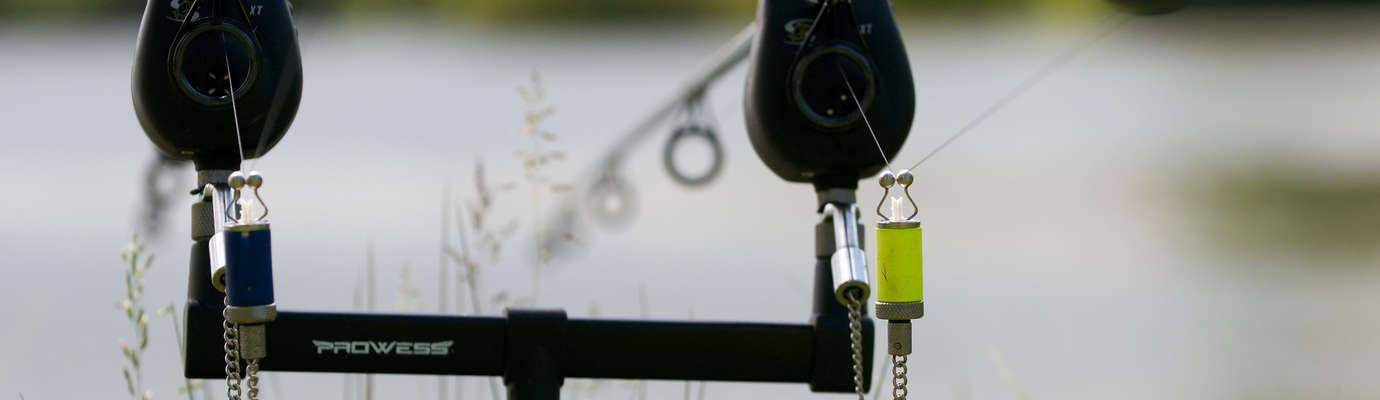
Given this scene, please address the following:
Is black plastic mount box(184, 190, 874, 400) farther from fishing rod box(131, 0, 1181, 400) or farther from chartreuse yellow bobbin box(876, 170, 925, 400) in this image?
chartreuse yellow bobbin box(876, 170, 925, 400)

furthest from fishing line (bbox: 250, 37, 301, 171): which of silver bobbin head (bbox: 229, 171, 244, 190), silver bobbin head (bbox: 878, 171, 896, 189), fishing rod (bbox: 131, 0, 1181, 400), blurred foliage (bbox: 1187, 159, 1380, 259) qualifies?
blurred foliage (bbox: 1187, 159, 1380, 259)

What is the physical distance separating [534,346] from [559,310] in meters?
0.03

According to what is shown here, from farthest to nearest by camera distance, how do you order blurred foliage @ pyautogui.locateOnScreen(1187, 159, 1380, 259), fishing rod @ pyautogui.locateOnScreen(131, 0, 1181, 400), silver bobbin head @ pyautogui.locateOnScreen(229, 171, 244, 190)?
blurred foliage @ pyautogui.locateOnScreen(1187, 159, 1380, 259)
fishing rod @ pyautogui.locateOnScreen(131, 0, 1181, 400)
silver bobbin head @ pyautogui.locateOnScreen(229, 171, 244, 190)

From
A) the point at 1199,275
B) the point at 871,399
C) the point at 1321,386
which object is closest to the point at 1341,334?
the point at 1199,275

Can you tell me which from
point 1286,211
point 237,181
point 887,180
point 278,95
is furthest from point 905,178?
point 1286,211

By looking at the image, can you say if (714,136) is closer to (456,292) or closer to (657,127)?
(657,127)

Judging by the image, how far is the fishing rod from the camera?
0.91 meters

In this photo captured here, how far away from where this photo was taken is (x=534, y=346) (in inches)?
38.9

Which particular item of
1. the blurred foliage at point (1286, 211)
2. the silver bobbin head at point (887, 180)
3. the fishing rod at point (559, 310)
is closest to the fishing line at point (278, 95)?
the fishing rod at point (559, 310)

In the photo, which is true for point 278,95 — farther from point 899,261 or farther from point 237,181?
point 899,261

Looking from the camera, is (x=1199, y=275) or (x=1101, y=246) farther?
(x=1199, y=275)

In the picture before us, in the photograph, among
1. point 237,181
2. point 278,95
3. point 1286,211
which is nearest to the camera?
point 237,181

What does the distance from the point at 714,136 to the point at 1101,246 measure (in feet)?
5.10

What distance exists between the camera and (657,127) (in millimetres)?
1264
